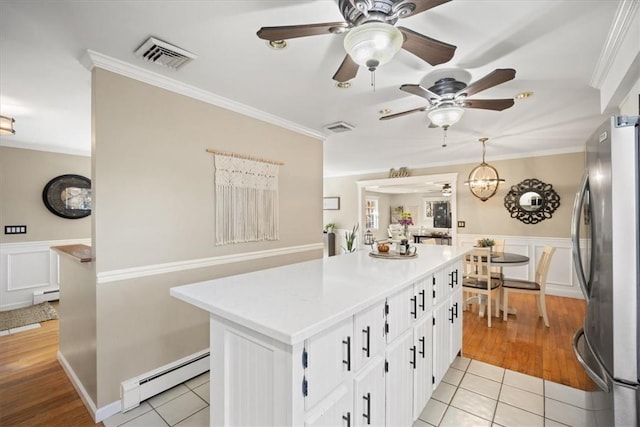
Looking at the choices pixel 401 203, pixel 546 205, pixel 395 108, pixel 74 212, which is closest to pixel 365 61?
pixel 395 108

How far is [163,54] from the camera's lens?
189cm

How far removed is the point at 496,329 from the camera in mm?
3430

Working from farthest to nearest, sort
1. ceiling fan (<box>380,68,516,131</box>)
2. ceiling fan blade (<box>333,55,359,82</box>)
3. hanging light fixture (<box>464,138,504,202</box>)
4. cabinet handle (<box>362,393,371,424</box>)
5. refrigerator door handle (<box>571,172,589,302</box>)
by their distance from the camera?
1. hanging light fixture (<box>464,138,504,202</box>)
2. ceiling fan (<box>380,68,516,131</box>)
3. ceiling fan blade (<box>333,55,359,82</box>)
4. refrigerator door handle (<box>571,172,589,302</box>)
5. cabinet handle (<box>362,393,371,424</box>)

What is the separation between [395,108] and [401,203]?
378 inches

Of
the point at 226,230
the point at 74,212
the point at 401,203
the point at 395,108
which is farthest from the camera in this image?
the point at 401,203

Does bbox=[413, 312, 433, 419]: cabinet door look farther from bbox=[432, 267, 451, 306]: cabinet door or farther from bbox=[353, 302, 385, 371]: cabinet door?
bbox=[353, 302, 385, 371]: cabinet door

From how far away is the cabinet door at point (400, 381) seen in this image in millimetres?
1498

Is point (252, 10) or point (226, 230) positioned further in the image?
point (226, 230)

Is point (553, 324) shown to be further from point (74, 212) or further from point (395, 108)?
point (74, 212)

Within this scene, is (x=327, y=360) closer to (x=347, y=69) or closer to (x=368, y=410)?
(x=368, y=410)

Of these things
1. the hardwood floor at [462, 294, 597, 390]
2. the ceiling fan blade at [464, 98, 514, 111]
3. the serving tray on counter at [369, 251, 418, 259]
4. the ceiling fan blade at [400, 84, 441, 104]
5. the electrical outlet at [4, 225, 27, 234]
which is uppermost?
the ceiling fan blade at [400, 84, 441, 104]

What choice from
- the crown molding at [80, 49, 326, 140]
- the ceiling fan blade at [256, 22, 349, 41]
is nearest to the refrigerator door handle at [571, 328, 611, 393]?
the ceiling fan blade at [256, 22, 349, 41]

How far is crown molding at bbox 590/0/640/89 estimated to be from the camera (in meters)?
1.47

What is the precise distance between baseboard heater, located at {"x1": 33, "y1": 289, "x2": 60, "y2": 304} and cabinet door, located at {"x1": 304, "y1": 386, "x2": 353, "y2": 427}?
17.3 feet
